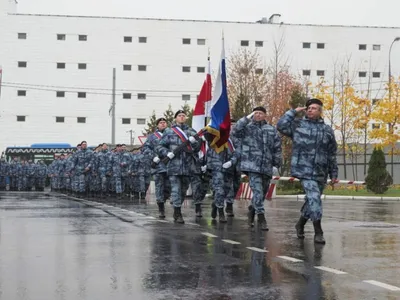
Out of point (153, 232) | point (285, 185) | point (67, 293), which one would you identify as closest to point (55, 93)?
point (285, 185)

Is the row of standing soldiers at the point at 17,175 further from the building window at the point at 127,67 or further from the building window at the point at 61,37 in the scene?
the building window at the point at 61,37

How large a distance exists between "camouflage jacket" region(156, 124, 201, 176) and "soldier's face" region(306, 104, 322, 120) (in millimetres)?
3322

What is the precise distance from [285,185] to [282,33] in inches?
1514

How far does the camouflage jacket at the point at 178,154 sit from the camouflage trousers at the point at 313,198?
10.9 feet

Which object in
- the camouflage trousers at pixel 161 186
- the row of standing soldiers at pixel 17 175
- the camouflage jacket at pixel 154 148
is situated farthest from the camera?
the row of standing soldiers at pixel 17 175

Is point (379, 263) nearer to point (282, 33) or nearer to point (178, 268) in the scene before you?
point (178, 268)

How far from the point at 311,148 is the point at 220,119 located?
9.90 feet

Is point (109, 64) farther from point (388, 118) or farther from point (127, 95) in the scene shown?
point (388, 118)

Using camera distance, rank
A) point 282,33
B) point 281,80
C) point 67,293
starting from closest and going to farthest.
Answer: point 67,293, point 281,80, point 282,33

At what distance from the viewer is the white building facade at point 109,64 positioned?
61312 mm

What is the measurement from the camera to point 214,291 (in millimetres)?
5738

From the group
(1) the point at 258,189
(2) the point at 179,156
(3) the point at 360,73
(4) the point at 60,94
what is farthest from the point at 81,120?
(1) the point at 258,189

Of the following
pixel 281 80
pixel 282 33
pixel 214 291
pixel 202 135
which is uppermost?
pixel 282 33

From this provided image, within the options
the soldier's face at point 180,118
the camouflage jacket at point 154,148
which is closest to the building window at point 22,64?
the camouflage jacket at point 154,148
